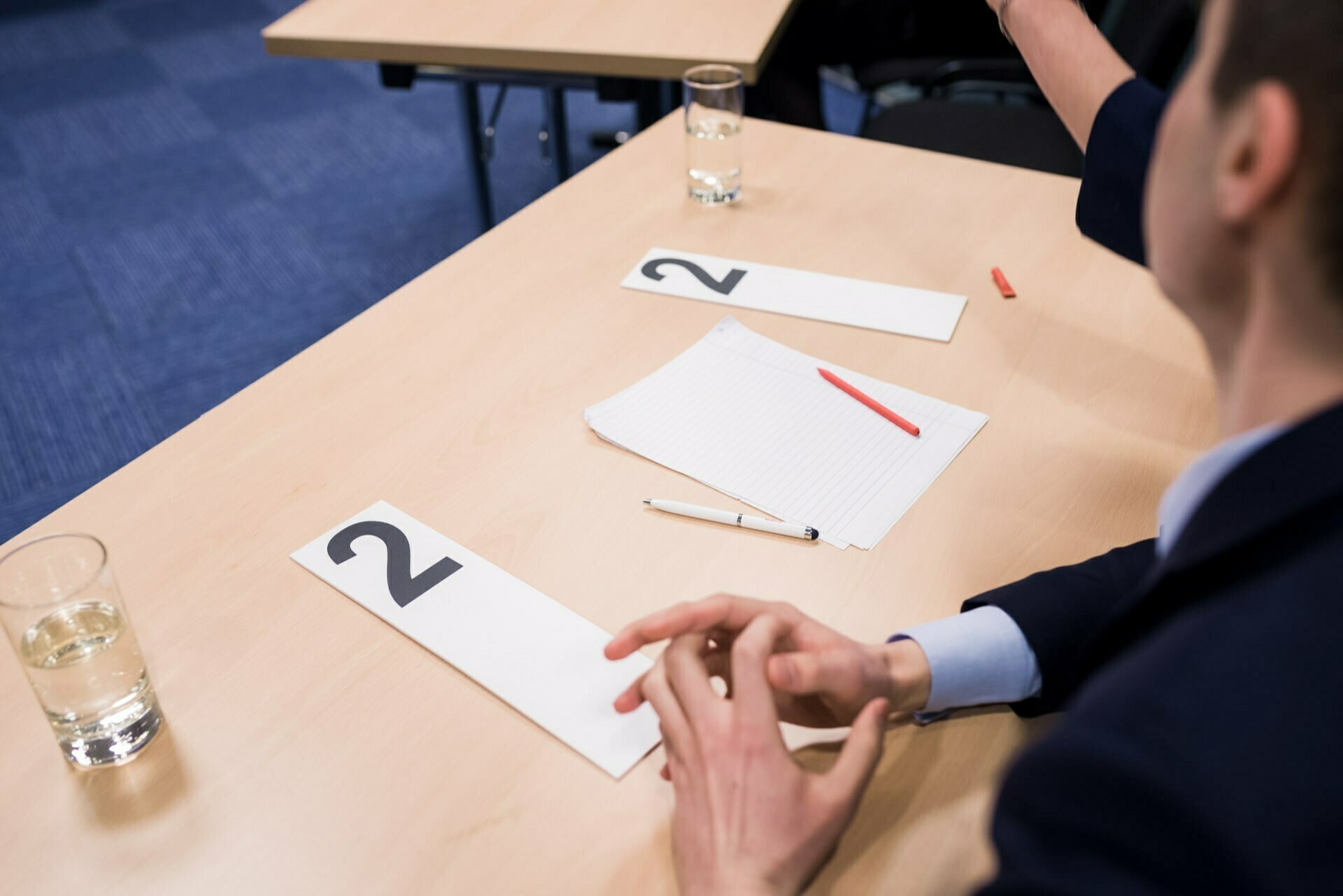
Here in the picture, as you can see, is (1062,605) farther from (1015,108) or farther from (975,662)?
(1015,108)

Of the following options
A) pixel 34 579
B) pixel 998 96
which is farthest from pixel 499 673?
pixel 998 96

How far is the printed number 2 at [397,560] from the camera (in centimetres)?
86

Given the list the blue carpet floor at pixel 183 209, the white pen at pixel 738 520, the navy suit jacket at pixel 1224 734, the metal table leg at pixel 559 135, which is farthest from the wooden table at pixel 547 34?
the navy suit jacket at pixel 1224 734

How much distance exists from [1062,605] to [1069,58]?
27.4 inches

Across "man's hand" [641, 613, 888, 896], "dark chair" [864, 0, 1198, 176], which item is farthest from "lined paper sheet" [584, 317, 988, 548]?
"dark chair" [864, 0, 1198, 176]

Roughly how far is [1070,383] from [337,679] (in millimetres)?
808

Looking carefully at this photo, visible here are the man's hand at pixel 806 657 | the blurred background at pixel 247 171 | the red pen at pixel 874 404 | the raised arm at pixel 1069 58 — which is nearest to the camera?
the man's hand at pixel 806 657

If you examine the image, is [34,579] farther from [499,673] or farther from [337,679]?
[499,673]

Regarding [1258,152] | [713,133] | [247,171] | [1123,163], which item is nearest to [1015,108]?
[713,133]

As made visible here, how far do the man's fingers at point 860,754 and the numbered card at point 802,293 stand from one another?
0.60m

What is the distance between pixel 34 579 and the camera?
750 millimetres

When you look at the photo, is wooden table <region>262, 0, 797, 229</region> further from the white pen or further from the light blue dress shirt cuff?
the light blue dress shirt cuff

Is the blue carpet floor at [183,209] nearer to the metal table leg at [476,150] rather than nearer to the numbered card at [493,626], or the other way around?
the metal table leg at [476,150]

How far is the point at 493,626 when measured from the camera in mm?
823
